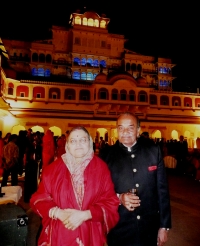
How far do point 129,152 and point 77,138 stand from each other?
0.69 metres

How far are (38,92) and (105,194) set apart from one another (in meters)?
27.5

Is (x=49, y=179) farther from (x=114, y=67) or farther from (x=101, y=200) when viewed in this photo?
(x=114, y=67)

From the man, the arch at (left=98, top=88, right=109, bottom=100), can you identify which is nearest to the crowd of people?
the man

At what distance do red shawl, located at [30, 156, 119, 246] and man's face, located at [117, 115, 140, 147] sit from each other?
515mm

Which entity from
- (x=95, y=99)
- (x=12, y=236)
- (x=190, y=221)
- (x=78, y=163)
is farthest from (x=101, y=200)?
(x=95, y=99)

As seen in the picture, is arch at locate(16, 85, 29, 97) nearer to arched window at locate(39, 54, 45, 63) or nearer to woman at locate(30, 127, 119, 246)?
arched window at locate(39, 54, 45, 63)

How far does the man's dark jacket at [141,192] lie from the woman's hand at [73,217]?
63 cm

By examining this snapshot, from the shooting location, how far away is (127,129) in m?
2.55

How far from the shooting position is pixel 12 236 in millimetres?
2004

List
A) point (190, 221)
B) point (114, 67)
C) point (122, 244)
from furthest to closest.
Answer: point (114, 67) < point (190, 221) < point (122, 244)

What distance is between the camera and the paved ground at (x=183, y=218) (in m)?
4.15

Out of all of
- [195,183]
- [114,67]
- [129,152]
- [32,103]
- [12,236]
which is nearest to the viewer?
[12,236]

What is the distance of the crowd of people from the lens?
205cm

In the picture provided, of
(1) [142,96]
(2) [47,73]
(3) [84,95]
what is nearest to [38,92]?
(3) [84,95]
